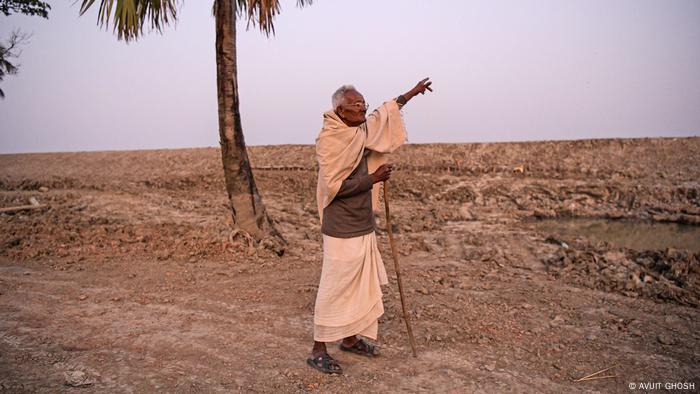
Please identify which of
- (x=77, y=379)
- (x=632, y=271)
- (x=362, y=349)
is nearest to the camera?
(x=77, y=379)

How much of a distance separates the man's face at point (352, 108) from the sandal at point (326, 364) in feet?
5.06

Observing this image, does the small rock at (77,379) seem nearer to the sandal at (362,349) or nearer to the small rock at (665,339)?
the sandal at (362,349)

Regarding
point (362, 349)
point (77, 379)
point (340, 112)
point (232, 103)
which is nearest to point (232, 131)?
point (232, 103)

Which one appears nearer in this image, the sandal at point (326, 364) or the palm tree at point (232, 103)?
the sandal at point (326, 364)

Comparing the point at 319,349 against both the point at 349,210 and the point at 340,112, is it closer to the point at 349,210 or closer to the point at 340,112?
the point at 349,210

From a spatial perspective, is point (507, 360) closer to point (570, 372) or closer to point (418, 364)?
point (570, 372)

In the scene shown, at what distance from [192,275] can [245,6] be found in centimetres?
391

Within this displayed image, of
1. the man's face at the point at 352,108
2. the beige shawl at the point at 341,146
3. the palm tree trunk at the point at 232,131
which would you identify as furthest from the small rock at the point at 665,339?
the palm tree trunk at the point at 232,131

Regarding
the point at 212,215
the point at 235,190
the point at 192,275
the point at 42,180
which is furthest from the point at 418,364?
the point at 42,180

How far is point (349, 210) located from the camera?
3516mm

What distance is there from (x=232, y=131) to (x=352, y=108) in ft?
13.3


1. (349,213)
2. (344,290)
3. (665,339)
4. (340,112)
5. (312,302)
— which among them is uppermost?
(340,112)

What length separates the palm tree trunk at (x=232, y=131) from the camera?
277 inches

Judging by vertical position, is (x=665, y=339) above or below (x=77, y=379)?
below
